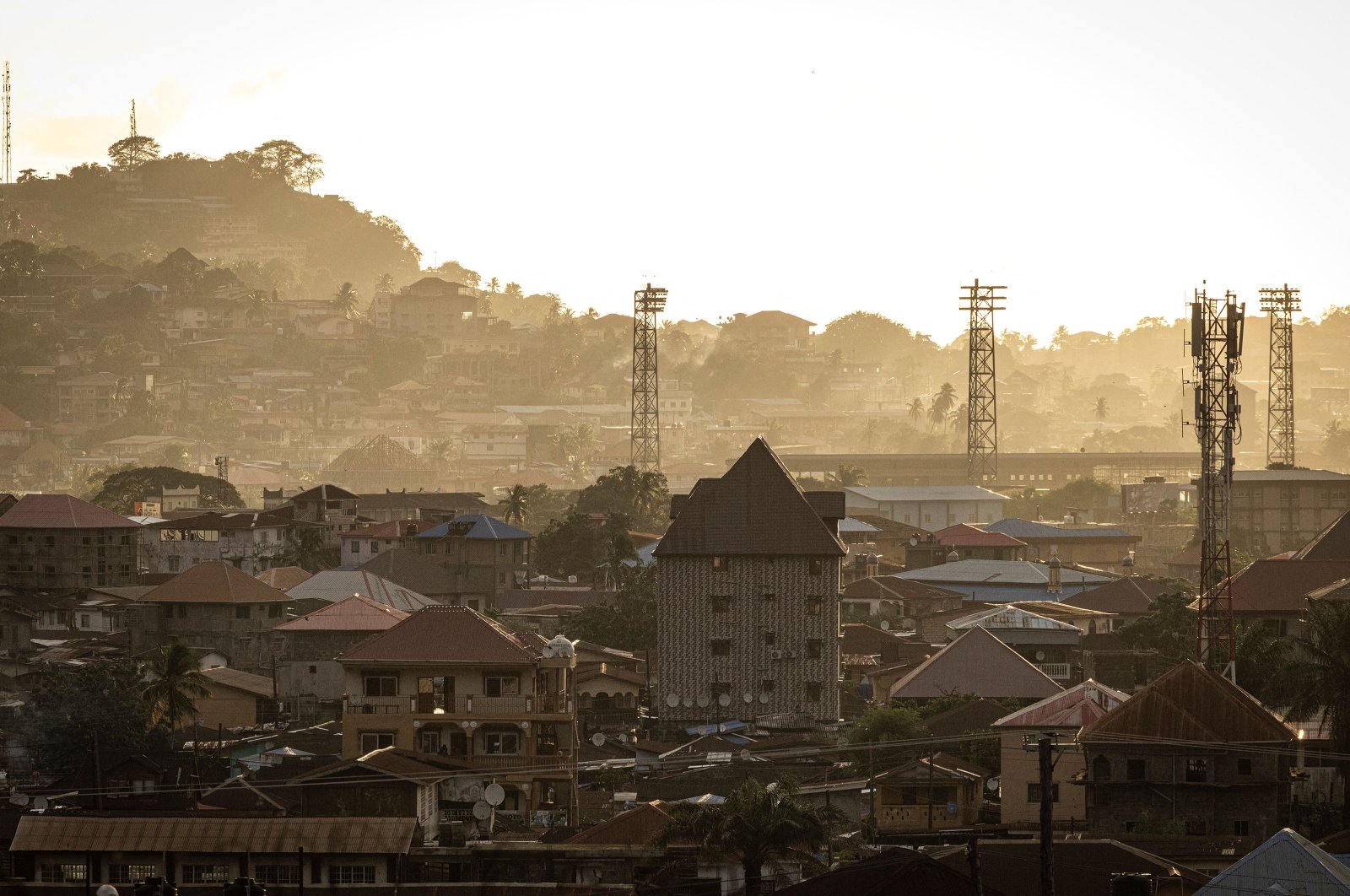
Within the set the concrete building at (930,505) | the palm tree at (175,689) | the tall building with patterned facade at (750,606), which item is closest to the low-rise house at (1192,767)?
the tall building with patterned facade at (750,606)

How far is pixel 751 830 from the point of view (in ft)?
118

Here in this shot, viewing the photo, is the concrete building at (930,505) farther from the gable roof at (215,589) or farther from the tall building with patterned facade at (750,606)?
the tall building with patterned facade at (750,606)

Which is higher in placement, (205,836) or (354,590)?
(354,590)

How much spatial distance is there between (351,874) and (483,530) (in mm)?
53017

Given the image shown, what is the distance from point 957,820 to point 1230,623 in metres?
11.1

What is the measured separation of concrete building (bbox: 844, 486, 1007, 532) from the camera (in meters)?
129

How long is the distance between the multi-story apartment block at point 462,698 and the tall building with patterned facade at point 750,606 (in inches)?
342

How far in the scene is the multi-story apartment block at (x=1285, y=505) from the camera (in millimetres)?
116500

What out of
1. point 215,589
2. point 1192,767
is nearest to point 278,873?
point 1192,767

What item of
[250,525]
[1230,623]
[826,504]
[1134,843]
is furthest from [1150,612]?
[250,525]

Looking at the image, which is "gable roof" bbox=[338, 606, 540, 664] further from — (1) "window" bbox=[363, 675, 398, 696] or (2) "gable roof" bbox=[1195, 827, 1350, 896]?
(2) "gable roof" bbox=[1195, 827, 1350, 896]

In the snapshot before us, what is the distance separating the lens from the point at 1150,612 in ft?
230

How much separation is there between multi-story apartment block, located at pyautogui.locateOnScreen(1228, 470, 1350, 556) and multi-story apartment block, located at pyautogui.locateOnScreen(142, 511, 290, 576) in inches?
1998

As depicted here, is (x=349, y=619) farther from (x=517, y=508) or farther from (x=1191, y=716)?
(x=517, y=508)
